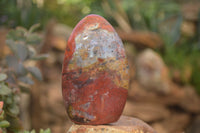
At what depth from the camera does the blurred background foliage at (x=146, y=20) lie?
645 centimetres

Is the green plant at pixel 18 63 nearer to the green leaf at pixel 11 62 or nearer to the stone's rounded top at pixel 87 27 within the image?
the green leaf at pixel 11 62

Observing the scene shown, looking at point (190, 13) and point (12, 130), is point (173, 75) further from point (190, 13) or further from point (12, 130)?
point (12, 130)

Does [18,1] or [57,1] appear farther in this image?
[57,1]

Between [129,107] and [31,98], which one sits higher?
[31,98]

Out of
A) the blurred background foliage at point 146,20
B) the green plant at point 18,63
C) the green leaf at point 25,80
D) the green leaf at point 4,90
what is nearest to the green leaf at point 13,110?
the green plant at point 18,63

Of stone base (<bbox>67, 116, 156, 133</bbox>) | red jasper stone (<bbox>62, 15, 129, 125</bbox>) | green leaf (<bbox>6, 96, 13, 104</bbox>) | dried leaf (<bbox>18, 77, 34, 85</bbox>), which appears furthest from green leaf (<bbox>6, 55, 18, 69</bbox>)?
stone base (<bbox>67, 116, 156, 133</bbox>)

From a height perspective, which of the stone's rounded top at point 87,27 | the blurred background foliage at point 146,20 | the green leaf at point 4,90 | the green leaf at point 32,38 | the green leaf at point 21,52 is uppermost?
the stone's rounded top at point 87,27

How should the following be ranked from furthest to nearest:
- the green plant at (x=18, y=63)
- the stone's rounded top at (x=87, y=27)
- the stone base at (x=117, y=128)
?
the green plant at (x=18, y=63) → the stone's rounded top at (x=87, y=27) → the stone base at (x=117, y=128)

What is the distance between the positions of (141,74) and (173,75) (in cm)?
85

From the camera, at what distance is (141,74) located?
20.0ft

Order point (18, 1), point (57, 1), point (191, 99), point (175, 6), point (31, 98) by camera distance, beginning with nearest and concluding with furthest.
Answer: point (31, 98)
point (191, 99)
point (18, 1)
point (57, 1)
point (175, 6)

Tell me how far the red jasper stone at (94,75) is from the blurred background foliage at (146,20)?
13.5 feet

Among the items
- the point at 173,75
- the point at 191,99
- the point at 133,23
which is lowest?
the point at 191,99

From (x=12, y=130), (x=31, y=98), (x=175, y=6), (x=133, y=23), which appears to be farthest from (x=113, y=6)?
(x=12, y=130)
